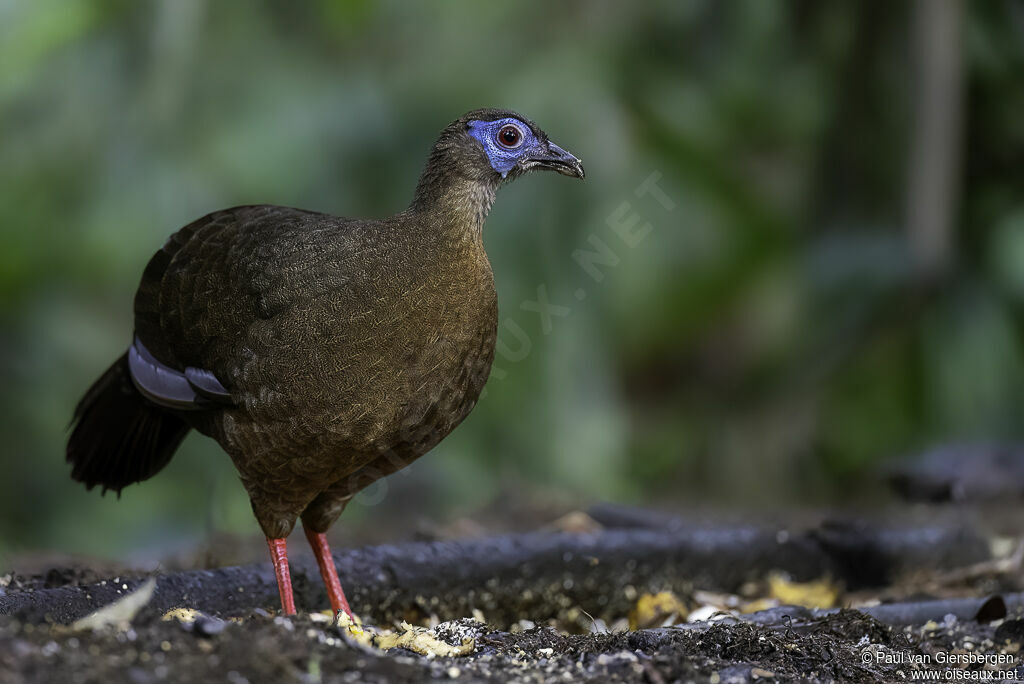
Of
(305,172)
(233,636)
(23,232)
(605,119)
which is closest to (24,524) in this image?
(23,232)

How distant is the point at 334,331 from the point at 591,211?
17.0 feet

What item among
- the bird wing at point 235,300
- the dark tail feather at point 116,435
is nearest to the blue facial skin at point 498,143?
the bird wing at point 235,300

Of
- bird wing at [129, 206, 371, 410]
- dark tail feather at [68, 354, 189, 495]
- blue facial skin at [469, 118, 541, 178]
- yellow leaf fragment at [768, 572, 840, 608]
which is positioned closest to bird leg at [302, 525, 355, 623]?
bird wing at [129, 206, 371, 410]

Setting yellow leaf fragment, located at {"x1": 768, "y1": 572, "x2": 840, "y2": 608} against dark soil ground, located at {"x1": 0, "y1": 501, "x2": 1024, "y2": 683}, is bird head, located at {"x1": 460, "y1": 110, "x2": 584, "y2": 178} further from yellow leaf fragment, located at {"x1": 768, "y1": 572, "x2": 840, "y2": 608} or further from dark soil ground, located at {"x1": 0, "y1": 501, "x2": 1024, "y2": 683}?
yellow leaf fragment, located at {"x1": 768, "y1": 572, "x2": 840, "y2": 608}

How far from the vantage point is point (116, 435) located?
11.5 feet

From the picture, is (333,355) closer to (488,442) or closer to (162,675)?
(162,675)

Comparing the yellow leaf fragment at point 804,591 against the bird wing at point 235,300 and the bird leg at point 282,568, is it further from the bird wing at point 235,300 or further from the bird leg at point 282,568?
the bird wing at point 235,300

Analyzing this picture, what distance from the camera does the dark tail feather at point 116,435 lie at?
347cm

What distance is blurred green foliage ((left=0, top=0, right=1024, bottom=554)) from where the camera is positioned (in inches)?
293

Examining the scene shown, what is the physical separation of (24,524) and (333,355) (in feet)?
18.4

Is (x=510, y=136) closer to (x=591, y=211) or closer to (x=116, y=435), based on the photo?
(x=116, y=435)

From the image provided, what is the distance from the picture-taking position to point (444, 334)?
2.80 m

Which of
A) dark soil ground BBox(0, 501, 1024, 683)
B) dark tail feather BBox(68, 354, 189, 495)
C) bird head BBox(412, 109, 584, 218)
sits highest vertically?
bird head BBox(412, 109, 584, 218)

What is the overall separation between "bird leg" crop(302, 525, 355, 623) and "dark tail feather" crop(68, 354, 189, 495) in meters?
0.65
